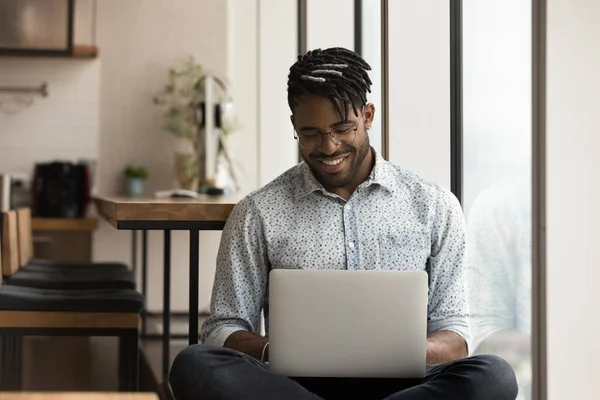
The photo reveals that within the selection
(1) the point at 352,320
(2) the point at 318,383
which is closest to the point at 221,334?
(2) the point at 318,383

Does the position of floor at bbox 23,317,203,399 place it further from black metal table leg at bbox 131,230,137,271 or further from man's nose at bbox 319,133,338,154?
man's nose at bbox 319,133,338,154

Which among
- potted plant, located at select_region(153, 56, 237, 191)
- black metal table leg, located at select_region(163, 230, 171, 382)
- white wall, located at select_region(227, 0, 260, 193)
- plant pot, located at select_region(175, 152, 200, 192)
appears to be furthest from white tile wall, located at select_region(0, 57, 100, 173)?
black metal table leg, located at select_region(163, 230, 171, 382)

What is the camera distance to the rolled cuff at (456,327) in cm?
234

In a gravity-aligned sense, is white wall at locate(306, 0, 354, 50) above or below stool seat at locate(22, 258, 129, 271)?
above

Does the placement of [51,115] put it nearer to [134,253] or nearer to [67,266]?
[134,253]

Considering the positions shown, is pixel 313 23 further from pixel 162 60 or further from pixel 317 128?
pixel 317 128

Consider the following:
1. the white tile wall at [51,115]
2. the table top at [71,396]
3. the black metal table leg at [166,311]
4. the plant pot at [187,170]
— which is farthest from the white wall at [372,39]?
the white tile wall at [51,115]

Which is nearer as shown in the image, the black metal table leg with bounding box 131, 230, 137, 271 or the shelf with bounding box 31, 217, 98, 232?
the shelf with bounding box 31, 217, 98, 232

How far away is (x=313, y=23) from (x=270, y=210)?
3213 millimetres

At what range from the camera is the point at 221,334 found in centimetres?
234

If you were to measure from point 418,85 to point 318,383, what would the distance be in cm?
165

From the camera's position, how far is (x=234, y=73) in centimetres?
682

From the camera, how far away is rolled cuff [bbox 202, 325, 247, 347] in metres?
2.33

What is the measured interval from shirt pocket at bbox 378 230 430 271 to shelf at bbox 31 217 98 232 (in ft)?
13.5
